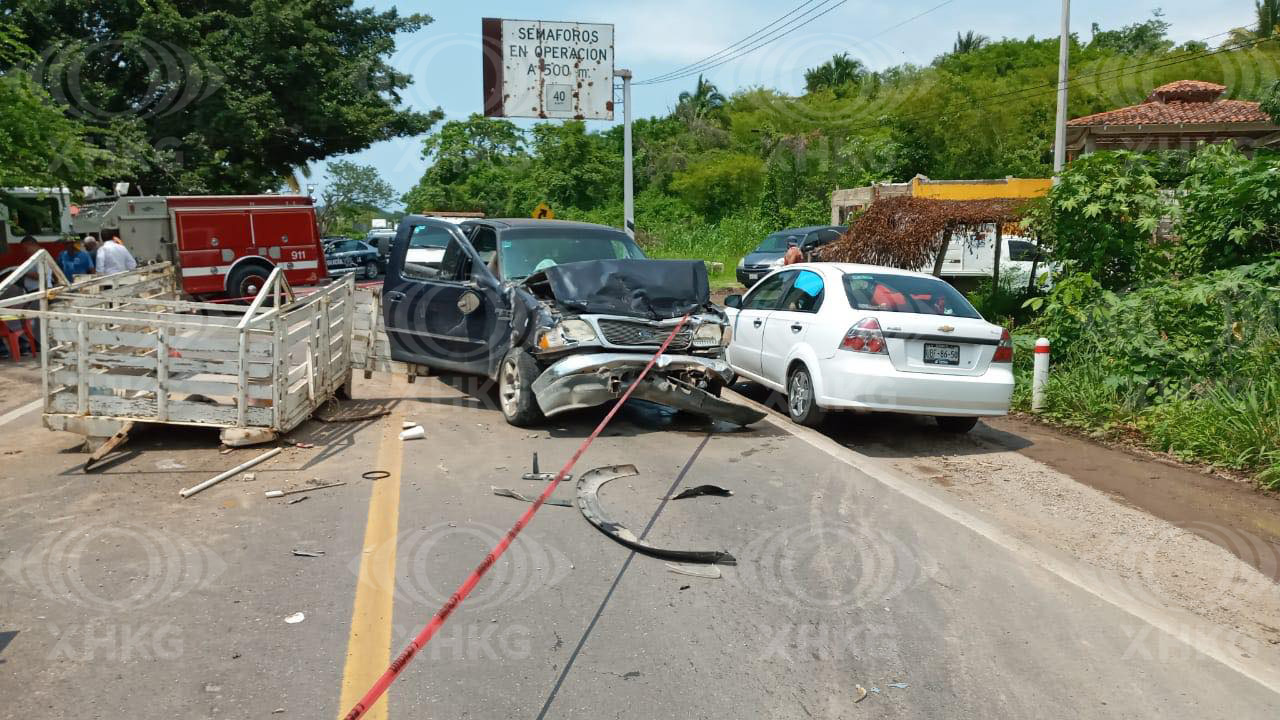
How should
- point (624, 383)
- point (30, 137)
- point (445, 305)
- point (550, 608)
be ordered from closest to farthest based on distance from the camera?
point (550, 608) → point (624, 383) → point (445, 305) → point (30, 137)

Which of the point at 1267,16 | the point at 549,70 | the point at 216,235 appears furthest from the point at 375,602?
the point at 1267,16

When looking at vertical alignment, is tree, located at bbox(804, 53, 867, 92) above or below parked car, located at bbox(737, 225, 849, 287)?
above

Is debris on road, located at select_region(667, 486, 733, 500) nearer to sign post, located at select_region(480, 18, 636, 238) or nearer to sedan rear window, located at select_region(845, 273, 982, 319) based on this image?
sedan rear window, located at select_region(845, 273, 982, 319)

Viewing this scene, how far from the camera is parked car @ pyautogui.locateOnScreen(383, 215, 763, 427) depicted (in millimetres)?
8578

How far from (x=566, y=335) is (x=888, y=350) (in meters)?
2.82

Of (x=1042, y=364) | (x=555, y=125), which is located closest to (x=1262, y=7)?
(x=555, y=125)

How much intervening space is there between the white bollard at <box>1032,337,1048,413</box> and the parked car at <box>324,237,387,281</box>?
2774 centimetres

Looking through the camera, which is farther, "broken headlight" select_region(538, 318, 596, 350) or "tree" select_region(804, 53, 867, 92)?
"tree" select_region(804, 53, 867, 92)

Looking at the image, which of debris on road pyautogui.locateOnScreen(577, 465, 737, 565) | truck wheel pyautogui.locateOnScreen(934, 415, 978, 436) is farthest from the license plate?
debris on road pyautogui.locateOnScreen(577, 465, 737, 565)

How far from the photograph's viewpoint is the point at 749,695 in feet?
13.5

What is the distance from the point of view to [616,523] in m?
6.23

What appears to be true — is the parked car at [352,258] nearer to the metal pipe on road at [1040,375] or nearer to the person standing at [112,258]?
the person standing at [112,258]

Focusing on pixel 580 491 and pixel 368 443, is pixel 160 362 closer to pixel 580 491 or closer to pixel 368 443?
pixel 368 443

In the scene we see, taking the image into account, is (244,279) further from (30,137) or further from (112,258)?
(30,137)
